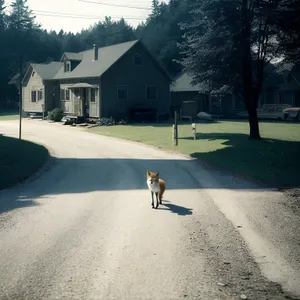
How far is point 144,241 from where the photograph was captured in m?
7.56

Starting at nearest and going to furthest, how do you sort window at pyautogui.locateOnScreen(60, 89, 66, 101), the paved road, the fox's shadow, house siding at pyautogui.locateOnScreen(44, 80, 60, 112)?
the paved road, the fox's shadow, window at pyautogui.locateOnScreen(60, 89, 66, 101), house siding at pyautogui.locateOnScreen(44, 80, 60, 112)

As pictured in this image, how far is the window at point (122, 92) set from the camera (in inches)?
1693

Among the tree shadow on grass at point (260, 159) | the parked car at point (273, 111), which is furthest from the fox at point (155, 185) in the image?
the parked car at point (273, 111)

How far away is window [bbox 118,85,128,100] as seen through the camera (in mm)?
43000

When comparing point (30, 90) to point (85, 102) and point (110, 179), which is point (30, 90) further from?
point (110, 179)

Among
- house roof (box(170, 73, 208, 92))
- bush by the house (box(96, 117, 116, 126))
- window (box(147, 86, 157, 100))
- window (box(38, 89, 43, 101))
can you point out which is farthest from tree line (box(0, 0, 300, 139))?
window (box(38, 89, 43, 101))

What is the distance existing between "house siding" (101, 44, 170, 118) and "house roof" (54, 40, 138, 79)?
50cm

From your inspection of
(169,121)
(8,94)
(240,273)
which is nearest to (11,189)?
(240,273)

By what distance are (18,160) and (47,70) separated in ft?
119

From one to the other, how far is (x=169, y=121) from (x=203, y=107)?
35.0 ft

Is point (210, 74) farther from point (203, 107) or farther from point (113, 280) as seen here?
point (203, 107)

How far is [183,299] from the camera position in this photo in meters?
5.24

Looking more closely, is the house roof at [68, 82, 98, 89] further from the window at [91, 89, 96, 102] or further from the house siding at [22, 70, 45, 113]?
the house siding at [22, 70, 45, 113]

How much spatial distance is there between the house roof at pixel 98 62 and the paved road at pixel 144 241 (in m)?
29.7
